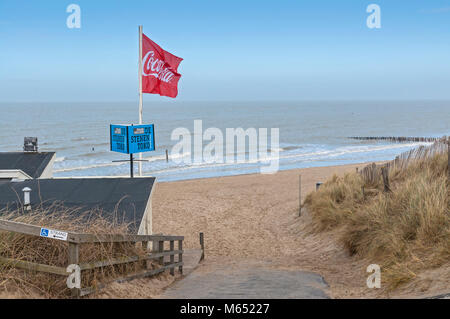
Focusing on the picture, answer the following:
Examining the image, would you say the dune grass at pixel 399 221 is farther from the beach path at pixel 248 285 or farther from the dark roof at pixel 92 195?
the dark roof at pixel 92 195

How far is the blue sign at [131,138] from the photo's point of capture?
15.1 metres

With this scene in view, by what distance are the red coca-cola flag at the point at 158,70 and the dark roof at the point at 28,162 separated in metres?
4.31

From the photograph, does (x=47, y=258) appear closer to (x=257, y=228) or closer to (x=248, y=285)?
(x=248, y=285)

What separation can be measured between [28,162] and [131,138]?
4621 mm

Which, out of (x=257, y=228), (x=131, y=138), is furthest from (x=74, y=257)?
(x=257, y=228)

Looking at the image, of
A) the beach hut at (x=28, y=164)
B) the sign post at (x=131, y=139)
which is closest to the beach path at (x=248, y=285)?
the sign post at (x=131, y=139)

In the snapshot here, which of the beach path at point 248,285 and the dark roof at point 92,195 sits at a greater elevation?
the dark roof at point 92,195

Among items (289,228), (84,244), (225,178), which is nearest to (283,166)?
(225,178)

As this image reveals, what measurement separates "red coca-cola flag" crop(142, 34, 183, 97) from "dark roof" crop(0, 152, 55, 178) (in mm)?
4307

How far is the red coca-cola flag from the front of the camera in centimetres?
1719

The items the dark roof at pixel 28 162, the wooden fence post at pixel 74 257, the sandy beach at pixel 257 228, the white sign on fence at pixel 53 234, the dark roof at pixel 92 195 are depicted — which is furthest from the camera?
the dark roof at pixel 28 162
